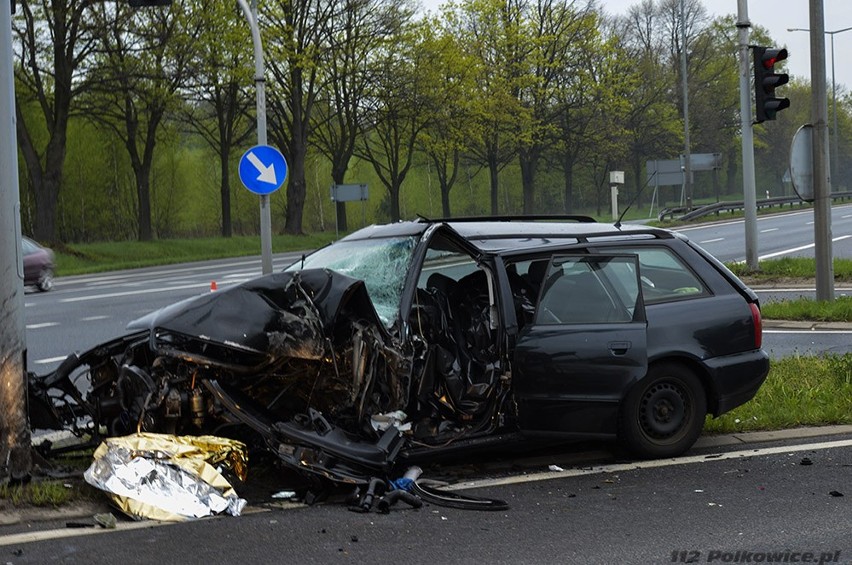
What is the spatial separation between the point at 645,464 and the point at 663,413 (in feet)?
1.19

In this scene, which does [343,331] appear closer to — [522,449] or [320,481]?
[320,481]

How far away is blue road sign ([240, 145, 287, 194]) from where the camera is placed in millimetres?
16328

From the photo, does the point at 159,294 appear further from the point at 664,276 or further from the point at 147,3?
the point at 664,276

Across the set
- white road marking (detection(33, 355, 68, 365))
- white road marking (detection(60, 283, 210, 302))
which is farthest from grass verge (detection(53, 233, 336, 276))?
white road marking (detection(33, 355, 68, 365))

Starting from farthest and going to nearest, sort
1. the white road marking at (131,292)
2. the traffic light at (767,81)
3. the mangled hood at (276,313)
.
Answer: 1. the white road marking at (131,292)
2. the traffic light at (767,81)
3. the mangled hood at (276,313)

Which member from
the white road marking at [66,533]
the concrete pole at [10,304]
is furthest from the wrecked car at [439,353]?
the white road marking at [66,533]

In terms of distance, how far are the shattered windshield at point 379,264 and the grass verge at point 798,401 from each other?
261 cm

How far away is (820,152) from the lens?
13953mm

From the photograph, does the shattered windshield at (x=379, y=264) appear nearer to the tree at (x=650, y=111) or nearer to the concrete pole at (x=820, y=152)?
the concrete pole at (x=820, y=152)

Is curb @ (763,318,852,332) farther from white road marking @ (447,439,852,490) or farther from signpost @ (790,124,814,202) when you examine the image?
white road marking @ (447,439,852,490)

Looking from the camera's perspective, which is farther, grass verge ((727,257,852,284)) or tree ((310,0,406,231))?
tree ((310,0,406,231))

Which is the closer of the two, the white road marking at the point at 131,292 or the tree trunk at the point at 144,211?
the white road marking at the point at 131,292

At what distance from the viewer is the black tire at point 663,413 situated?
269 inches

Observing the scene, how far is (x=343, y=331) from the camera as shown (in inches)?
247
